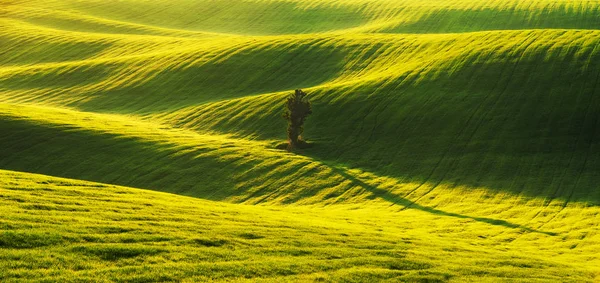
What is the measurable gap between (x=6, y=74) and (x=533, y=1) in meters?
91.7

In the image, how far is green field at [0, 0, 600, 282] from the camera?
24016 millimetres

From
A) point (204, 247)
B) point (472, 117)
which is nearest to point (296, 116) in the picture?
point (472, 117)

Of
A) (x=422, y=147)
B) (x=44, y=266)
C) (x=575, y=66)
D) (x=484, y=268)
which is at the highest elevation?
(x=575, y=66)

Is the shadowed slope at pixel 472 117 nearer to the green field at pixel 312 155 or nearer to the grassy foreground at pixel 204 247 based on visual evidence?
the green field at pixel 312 155

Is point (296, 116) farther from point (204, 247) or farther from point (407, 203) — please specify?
point (204, 247)

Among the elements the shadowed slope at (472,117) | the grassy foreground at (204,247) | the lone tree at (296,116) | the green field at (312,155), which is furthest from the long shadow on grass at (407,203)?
the lone tree at (296,116)

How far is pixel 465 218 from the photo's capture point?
4394 centimetres

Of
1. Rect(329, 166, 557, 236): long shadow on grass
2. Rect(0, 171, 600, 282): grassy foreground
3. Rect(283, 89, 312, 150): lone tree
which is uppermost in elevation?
Rect(283, 89, 312, 150): lone tree

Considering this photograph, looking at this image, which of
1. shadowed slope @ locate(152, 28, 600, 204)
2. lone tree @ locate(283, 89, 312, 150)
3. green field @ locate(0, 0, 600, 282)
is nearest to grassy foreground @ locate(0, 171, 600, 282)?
green field @ locate(0, 0, 600, 282)

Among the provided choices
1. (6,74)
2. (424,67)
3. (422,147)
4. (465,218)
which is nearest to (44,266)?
(465,218)

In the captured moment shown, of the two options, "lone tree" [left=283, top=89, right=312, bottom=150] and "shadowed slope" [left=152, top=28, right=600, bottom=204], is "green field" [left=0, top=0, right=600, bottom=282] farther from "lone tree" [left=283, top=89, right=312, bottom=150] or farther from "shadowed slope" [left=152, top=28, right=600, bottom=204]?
"lone tree" [left=283, top=89, right=312, bottom=150]

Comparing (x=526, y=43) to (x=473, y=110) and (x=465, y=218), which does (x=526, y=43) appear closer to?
(x=473, y=110)

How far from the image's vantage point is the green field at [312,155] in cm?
2402

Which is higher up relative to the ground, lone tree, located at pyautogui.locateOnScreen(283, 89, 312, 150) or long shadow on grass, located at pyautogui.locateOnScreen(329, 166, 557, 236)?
lone tree, located at pyautogui.locateOnScreen(283, 89, 312, 150)
